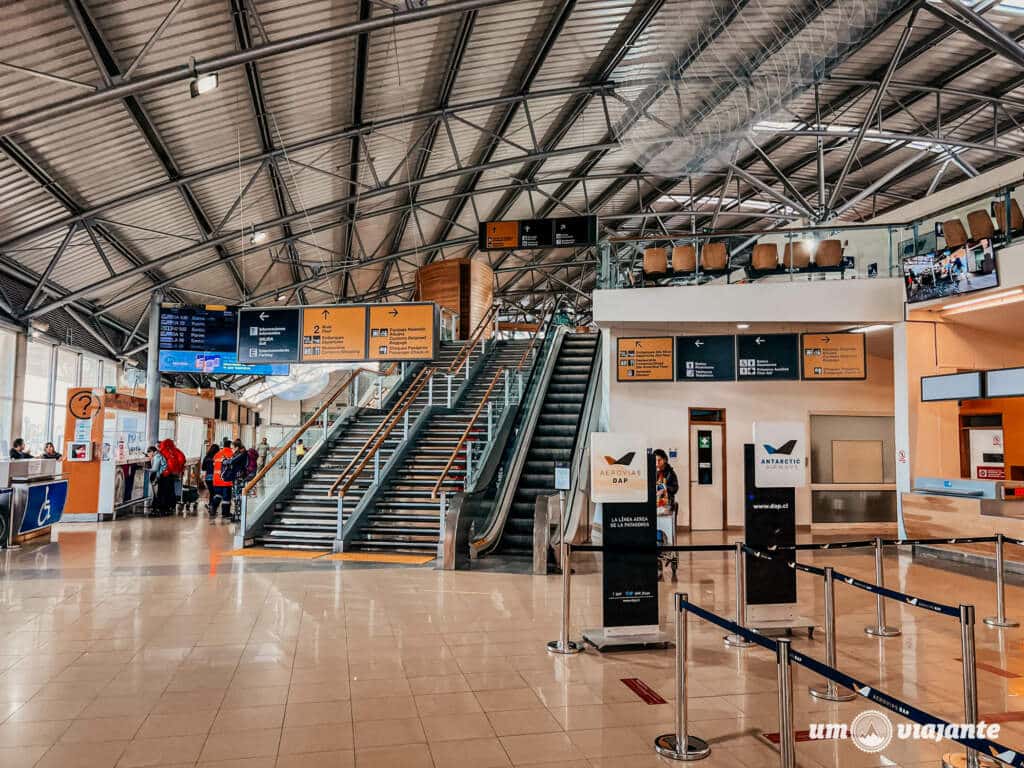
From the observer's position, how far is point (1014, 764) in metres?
2.11

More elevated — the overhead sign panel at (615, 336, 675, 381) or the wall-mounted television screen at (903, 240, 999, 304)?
the wall-mounted television screen at (903, 240, 999, 304)

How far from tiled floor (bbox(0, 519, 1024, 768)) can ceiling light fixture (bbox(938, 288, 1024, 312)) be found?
392 cm

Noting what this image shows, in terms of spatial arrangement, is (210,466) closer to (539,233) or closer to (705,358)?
(539,233)

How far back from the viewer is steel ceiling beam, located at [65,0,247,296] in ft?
29.2

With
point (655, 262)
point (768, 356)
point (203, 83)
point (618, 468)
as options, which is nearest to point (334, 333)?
point (203, 83)

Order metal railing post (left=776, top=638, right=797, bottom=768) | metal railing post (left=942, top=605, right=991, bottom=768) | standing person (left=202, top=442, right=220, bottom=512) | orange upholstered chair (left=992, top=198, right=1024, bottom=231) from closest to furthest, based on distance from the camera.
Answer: metal railing post (left=776, top=638, right=797, bottom=768) < metal railing post (left=942, top=605, right=991, bottom=768) < orange upholstered chair (left=992, top=198, right=1024, bottom=231) < standing person (left=202, top=442, right=220, bottom=512)

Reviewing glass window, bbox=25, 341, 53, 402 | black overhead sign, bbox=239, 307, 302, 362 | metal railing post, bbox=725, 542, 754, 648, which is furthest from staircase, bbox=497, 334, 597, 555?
glass window, bbox=25, 341, 53, 402

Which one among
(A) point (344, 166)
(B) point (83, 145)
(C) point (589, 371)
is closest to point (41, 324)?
(B) point (83, 145)

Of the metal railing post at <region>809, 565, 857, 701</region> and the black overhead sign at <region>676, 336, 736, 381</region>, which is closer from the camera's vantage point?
the metal railing post at <region>809, 565, 857, 701</region>

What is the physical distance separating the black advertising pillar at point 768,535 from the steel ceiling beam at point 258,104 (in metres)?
8.59

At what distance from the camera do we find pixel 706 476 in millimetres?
13406

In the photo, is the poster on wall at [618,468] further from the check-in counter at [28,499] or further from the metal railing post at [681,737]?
the check-in counter at [28,499]

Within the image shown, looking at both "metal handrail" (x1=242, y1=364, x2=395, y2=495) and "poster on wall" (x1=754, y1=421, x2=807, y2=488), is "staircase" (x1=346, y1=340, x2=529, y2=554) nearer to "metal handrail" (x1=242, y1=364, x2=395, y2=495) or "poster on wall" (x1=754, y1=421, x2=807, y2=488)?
"metal handrail" (x1=242, y1=364, x2=395, y2=495)

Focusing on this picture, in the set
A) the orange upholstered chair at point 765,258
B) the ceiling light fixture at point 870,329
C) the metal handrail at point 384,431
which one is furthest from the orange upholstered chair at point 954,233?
the metal handrail at point 384,431
